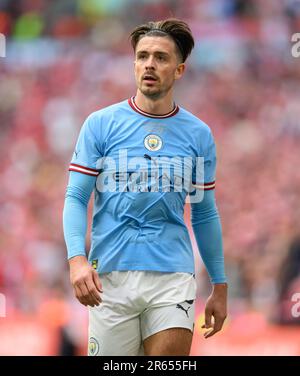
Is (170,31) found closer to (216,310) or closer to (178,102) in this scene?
(216,310)

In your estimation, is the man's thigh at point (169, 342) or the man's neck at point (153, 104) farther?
the man's neck at point (153, 104)

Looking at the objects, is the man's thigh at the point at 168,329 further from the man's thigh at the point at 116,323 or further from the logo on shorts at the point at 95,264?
the logo on shorts at the point at 95,264

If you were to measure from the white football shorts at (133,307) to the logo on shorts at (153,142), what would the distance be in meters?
0.59

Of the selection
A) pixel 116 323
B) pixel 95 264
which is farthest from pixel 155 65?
pixel 116 323

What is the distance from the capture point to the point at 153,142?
16.3ft

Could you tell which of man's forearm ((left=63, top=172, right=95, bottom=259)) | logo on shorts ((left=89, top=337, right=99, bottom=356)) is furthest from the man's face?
logo on shorts ((left=89, top=337, right=99, bottom=356))

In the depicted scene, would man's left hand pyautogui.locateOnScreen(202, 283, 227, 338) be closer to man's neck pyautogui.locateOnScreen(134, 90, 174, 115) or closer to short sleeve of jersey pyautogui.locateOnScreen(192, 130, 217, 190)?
short sleeve of jersey pyautogui.locateOnScreen(192, 130, 217, 190)

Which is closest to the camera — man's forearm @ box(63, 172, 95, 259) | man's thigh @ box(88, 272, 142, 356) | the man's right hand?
the man's right hand

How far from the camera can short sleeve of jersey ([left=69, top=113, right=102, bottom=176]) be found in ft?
15.9

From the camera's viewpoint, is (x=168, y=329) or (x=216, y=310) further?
(x=216, y=310)

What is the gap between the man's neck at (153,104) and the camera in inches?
198

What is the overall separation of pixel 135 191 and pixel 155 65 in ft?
2.03

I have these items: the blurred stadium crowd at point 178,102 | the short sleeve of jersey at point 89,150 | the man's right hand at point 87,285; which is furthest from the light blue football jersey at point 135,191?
the blurred stadium crowd at point 178,102

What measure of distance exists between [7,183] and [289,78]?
12.1 feet
